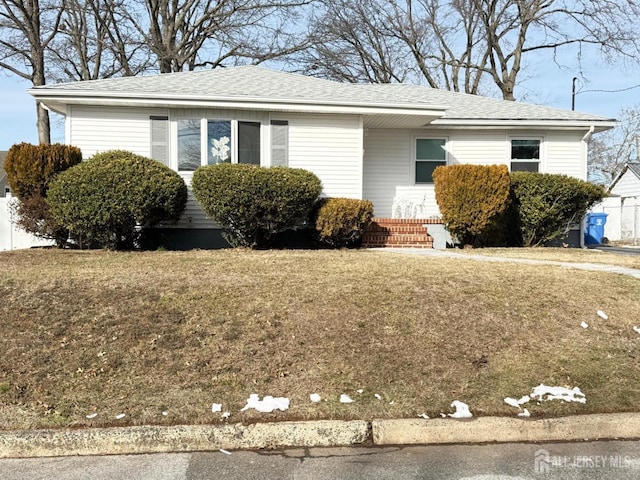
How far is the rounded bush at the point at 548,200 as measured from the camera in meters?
12.0

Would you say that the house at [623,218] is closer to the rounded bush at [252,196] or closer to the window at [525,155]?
the window at [525,155]

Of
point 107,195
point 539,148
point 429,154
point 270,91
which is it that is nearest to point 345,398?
point 107,195

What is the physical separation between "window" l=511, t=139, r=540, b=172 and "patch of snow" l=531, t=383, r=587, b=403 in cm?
1091

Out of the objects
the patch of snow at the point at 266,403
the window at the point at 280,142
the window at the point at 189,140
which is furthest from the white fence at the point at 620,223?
the patch of snow at the point at 266,403

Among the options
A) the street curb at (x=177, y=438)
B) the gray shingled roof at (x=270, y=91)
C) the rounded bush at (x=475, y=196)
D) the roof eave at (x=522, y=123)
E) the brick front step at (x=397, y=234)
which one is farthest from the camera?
the roof eave at (x=522, y=123)

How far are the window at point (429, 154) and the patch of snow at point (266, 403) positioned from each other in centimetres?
1102

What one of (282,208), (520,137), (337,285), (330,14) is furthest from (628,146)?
(337,285)

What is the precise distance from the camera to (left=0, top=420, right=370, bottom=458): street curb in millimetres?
3746

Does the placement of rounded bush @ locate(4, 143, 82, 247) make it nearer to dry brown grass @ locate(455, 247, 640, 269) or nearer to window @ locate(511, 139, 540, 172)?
dry brown grass @ locate(455, 247, 640, 269)

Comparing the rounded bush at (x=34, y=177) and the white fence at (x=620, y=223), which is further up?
the rounded bush at (x=34, y=177)

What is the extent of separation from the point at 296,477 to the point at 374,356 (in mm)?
1750

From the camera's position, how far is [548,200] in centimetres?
1215

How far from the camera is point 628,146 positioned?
44062 mm

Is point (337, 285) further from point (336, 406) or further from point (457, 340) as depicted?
point (336, 406)
